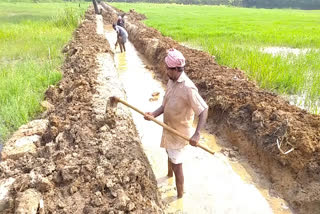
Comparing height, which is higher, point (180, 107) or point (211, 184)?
point (180, 107)

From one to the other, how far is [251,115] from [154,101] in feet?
8.01

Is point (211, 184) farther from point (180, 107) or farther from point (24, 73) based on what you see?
point (24, 73)

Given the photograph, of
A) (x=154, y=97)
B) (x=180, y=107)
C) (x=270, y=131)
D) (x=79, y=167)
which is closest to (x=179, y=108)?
(x=180, y=107)

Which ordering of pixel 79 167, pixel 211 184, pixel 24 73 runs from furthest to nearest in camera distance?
1. pixel 24 73
2. pixel 211 184
3. pixel 79 167

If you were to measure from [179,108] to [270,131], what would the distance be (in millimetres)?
1724

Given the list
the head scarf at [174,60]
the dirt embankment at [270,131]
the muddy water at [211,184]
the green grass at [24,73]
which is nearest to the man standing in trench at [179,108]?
the head scarf at [174,60]

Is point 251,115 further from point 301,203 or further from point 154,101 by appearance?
point 154,101

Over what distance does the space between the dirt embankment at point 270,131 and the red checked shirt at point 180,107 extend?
4.80 ft

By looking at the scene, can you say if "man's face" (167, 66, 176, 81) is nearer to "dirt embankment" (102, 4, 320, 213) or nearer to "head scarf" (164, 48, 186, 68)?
"head scarf" (164, 48, 186, 68)

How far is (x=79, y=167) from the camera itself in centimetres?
263

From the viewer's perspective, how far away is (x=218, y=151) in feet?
13.9

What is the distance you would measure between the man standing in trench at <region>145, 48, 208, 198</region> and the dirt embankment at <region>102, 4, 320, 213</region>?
1.34m

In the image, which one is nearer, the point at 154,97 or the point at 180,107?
the point at 180,107

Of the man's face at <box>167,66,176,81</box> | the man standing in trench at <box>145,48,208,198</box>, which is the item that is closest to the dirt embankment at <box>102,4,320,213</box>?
the man standing in trench at <box>145,48,208,198</box>
